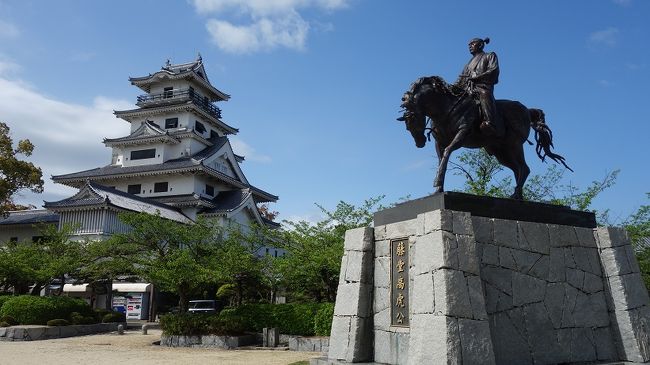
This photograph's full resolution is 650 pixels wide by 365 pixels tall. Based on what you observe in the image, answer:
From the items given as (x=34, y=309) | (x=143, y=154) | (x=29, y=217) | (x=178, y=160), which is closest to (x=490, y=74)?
(x=34, y=309)

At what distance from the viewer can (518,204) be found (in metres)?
7.09

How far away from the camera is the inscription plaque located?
6555mm

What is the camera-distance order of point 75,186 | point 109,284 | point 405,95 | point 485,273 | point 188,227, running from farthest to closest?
point 75,186
point 109,284
point 188,227
point 405,95
point 485,273

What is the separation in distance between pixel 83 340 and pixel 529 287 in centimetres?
1701

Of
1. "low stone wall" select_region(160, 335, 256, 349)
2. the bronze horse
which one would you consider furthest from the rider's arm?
"low stone wall" select_region(160, 335, 256, 349)

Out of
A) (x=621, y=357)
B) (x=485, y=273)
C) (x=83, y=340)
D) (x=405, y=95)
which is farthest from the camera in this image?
(x=83, y=340)

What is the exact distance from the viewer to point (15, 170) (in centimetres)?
2820

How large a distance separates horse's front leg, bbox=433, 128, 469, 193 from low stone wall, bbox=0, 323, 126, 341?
17638mm

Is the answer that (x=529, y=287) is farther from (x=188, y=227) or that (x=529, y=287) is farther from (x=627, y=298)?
(x=188, y=227)

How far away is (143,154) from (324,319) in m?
27.9

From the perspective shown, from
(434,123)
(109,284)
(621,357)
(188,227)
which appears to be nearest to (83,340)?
(188,227)

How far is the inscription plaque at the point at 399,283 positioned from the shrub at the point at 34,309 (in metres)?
18.7

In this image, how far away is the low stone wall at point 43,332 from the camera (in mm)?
18438

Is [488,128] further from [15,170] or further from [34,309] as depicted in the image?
[15,170]
